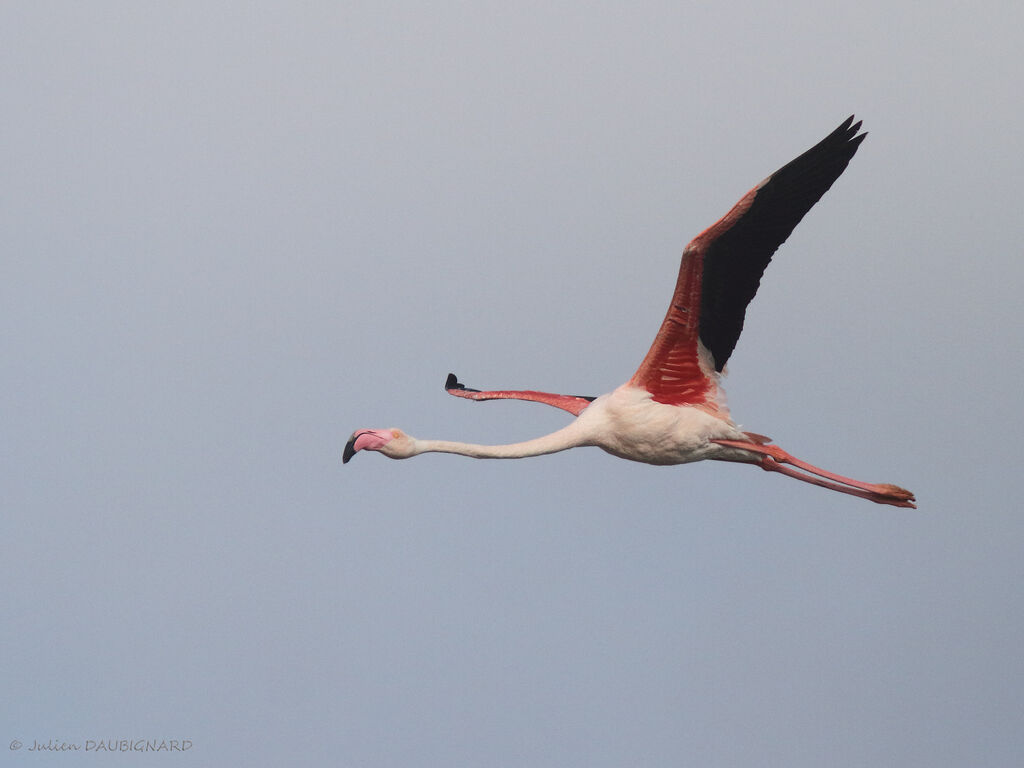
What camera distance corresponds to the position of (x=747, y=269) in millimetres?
14359

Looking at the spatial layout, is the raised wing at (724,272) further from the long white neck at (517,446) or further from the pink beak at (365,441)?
the pink beak at (365,441)

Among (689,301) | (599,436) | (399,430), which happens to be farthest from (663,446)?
(399,430)

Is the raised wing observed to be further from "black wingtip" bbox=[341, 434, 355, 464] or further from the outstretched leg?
"black wingtip" bbox=[341, 434, 355, 464]

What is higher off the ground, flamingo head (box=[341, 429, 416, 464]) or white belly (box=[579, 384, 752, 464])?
white belly (box=[579, 384, 752, 464])

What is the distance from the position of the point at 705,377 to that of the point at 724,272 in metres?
1.42

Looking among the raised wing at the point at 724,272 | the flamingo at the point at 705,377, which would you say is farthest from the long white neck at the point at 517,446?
the raised wing at the point at 724,272

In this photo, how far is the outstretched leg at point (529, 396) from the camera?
16359 millimetres

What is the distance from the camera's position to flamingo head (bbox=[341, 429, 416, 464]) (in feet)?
45.7

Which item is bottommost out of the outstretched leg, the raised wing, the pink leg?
the pink leg

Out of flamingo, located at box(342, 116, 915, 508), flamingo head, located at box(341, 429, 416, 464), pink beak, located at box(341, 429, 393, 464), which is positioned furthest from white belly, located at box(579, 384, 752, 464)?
pink beak, located at box(341, 429, 393, 464)

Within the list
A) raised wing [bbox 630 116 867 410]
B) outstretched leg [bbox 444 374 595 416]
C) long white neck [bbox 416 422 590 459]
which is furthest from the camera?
outstretched leg [bbox 444 374 595 416]

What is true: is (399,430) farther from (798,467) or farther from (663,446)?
(798,467)

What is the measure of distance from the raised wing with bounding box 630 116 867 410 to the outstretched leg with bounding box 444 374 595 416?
4.16ft

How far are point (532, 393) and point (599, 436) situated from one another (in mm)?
1862
